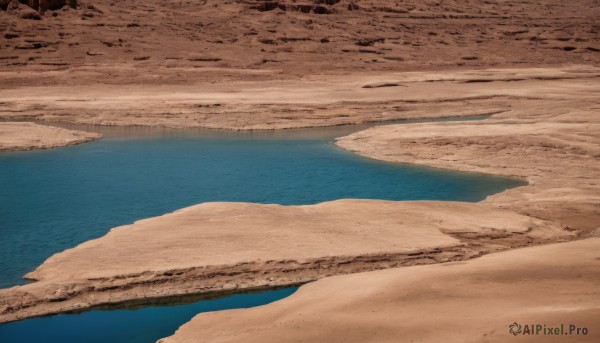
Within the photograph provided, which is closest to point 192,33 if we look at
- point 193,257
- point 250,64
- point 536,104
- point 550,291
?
point 250,64

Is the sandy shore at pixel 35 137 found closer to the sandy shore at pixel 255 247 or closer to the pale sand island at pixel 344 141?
the pale sand island at pixel 344 141

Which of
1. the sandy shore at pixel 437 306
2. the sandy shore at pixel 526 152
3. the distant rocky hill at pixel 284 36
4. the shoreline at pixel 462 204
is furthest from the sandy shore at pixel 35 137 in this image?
the sandy shore at pixel 437 306

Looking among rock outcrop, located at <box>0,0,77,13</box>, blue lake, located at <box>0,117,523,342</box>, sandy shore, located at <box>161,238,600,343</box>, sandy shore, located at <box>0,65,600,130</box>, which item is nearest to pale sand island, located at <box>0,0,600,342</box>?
sandy shore, located at <box>161,238,600,343</box>

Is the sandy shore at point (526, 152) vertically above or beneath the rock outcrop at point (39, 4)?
beneath

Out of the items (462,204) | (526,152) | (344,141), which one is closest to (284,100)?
(344,141)

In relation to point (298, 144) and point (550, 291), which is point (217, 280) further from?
point (298, 144)

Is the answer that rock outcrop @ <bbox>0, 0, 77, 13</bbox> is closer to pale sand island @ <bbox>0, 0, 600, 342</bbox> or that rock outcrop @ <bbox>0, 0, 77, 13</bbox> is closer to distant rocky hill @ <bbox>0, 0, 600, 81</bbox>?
distant rocky hill @ <bbox>0, 0, 600, 81</bbox>
